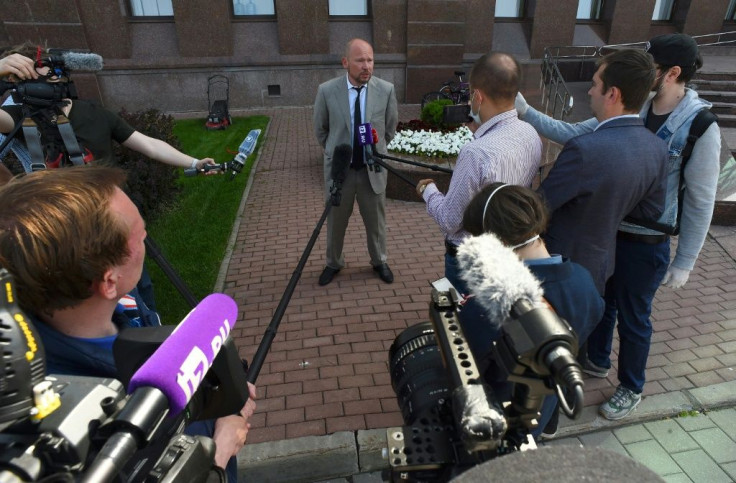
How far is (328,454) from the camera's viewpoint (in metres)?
2.85

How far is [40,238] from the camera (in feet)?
3.36

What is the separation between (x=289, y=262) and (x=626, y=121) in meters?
3.83

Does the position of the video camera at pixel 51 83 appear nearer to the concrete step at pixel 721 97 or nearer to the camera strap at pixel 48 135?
the camera strap at pixel 48 135

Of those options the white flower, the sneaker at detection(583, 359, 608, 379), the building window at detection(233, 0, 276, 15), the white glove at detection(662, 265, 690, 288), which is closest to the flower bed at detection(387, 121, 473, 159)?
the white flower

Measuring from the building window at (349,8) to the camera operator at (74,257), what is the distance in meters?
14.1

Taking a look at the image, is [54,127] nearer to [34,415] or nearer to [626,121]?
[34,415]

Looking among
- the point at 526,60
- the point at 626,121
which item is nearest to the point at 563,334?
the point at 626,121

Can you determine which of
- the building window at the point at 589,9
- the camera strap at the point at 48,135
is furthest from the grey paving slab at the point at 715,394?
the building window at the point at 589,9

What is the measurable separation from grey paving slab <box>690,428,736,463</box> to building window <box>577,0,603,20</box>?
15283 mm

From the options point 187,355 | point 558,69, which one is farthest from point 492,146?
point 558,69

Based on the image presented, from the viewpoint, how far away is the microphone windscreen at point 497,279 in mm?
968

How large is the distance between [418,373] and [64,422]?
1004 mm

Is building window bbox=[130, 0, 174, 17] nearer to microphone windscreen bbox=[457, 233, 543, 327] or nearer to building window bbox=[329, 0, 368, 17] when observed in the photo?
building window bbox=[329, 0, 368, 17]

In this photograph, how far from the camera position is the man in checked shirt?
241 cm
